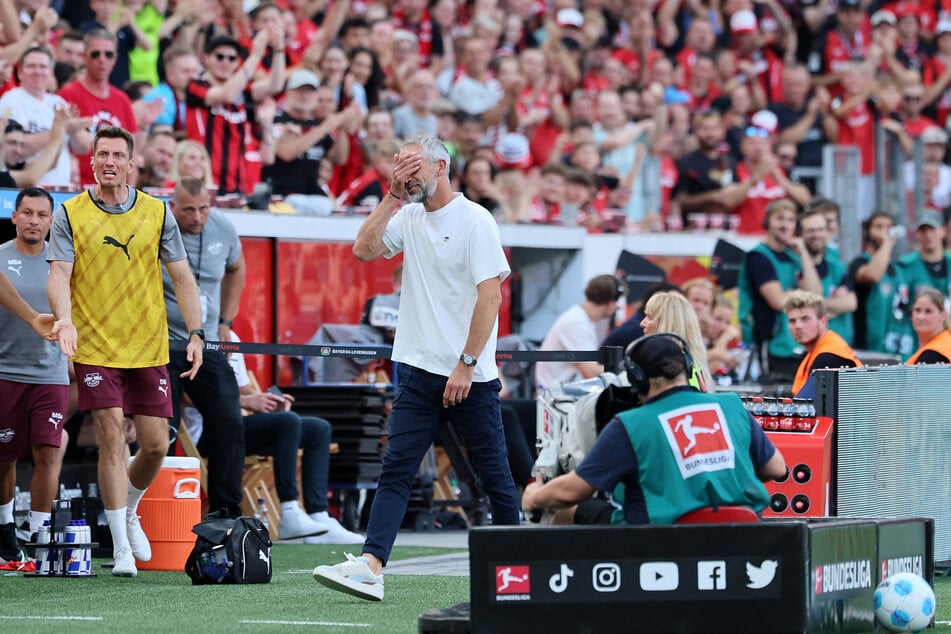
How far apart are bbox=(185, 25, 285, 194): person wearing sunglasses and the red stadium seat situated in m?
8.20

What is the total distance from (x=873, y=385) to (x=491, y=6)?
10.9 metres

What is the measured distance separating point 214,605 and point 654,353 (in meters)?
2.70

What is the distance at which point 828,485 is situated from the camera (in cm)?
921

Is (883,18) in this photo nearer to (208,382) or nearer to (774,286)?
(774,286)

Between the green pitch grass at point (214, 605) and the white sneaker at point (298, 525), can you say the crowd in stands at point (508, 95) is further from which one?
the green pitch grass at point (214, 605)

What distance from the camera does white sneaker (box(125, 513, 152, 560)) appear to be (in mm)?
9414

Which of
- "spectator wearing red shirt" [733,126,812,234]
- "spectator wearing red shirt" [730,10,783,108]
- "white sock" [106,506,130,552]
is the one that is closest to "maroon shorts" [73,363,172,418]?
"white sock" [106,506,130,552]

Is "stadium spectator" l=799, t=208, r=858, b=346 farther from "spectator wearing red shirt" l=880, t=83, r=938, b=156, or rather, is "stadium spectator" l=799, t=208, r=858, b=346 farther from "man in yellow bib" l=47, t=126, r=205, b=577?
"man in yellow bib" l=47, t=126, r=205, b=577

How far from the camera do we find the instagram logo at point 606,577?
617 centimetres

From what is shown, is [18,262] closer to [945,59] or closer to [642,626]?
[642,626]

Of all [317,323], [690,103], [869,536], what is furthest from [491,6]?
[869,536]

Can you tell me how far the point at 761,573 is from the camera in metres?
6.12

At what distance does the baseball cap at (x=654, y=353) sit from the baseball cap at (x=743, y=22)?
16.3 meters

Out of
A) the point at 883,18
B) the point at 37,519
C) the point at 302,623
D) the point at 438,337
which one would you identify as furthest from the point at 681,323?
the point at 883,18
